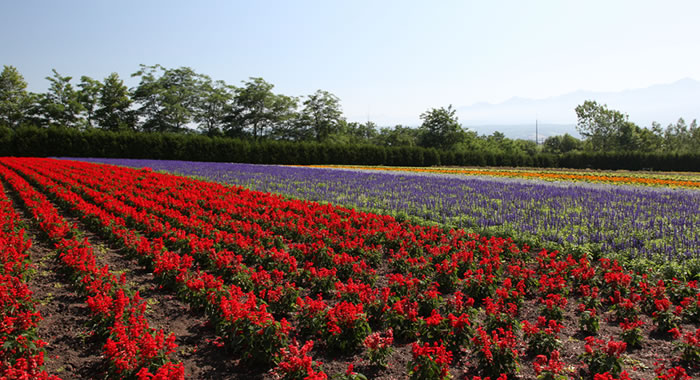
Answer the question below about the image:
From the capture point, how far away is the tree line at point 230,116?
190 feet

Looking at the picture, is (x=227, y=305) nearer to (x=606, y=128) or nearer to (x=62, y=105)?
(x=62, y=105)

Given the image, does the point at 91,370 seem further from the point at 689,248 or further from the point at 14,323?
the point at 689,248

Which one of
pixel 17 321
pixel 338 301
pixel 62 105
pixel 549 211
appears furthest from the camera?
pixel 62 105

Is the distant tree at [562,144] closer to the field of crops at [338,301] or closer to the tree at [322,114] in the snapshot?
the tree at [322,114]

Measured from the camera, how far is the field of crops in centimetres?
418

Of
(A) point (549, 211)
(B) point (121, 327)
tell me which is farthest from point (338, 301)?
(A) point (549, 211)

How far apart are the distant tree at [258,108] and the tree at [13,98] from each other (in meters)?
28.8

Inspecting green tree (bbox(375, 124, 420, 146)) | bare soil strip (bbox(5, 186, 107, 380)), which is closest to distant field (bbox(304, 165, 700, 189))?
A: bare soil strip (bbox(5, 186, 107, 380))

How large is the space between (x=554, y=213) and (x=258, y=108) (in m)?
65.6

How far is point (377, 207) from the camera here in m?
13.3

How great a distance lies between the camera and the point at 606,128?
271 ft

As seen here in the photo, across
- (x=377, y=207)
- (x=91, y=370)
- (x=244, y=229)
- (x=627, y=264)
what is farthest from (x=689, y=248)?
(x=91, y=370)

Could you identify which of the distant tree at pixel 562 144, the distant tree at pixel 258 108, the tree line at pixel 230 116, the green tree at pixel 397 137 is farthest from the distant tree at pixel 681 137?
the distant tree at pixel 258 108

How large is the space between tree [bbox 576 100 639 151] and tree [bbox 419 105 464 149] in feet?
84.1
